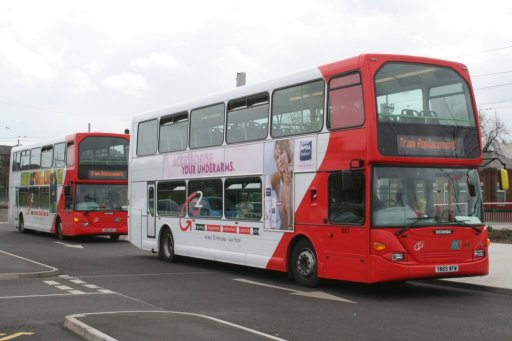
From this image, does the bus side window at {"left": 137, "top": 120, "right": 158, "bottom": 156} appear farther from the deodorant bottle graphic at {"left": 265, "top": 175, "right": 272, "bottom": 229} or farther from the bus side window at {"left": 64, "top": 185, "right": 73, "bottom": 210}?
the bus side window at {"left": 64, "top": 185, "right": 73, "bottom": 210}

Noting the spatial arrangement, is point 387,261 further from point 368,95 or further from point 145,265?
point 145,265

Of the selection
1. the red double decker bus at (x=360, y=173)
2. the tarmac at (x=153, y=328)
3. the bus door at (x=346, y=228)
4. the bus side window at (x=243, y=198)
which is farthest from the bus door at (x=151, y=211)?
the tarmac at (x=153, y=328)

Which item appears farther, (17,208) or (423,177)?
(17,208)

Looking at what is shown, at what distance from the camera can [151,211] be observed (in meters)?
20.0

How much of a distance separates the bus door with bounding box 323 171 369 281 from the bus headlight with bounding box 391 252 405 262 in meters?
0.45

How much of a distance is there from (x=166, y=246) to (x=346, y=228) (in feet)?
26.9

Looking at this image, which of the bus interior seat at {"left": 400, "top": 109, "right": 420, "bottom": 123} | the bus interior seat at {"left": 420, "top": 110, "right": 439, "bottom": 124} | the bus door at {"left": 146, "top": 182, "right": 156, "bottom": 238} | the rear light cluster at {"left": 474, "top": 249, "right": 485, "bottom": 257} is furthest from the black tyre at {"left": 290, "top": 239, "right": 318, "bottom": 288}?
the bus door at {"left": 146, "top": 182, "right": 156, "bottom": 238}

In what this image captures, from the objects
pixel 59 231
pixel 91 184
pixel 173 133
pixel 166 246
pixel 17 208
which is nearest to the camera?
pixel 173 133

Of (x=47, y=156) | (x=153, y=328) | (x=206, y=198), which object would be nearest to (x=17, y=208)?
(x=47, y=156)

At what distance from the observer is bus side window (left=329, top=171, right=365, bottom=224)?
39.2 ft

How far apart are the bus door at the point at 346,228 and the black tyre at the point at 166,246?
717 cm

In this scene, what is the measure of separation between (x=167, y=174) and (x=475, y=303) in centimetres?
962

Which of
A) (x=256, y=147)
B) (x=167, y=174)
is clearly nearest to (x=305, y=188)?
(x=256, y=147)

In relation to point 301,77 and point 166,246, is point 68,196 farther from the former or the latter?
point 301,77
